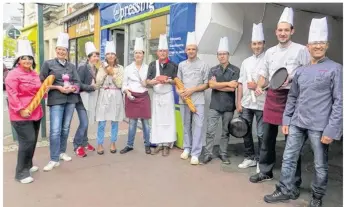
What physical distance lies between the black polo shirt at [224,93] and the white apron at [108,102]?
1.52 meters

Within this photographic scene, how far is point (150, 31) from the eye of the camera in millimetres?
6863

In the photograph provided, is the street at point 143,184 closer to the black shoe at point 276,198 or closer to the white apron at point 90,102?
the black shoe at point 276,198

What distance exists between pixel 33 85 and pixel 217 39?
9.13 feet

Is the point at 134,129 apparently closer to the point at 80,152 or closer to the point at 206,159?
the point at 80,152

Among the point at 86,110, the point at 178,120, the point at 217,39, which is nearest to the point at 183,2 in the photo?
the point at 217,39

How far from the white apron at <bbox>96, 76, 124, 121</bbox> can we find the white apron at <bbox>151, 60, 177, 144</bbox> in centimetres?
59

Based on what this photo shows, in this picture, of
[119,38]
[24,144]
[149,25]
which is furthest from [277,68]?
[119,38]

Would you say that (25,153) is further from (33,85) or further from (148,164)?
(148,164)

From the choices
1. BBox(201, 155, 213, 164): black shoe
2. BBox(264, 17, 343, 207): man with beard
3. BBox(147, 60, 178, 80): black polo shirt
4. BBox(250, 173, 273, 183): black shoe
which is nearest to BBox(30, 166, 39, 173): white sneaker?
BBox(147, 60, 178, 80): black polo shirt

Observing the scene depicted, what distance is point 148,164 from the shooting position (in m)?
4.63

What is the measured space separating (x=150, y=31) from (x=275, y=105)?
12.9ft

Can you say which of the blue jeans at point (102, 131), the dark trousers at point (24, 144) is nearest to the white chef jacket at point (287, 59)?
the blue jeans at point (102, 131)

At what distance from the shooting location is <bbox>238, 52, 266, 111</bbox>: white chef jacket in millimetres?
4051

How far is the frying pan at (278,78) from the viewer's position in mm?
3447
